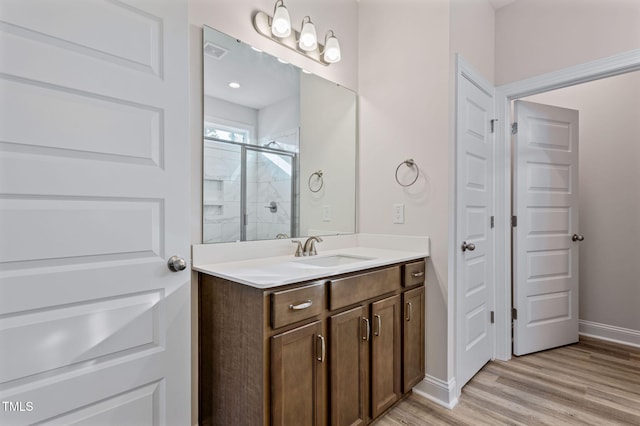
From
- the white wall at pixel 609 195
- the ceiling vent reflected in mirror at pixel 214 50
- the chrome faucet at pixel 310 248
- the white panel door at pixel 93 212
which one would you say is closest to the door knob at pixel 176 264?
the white panel door at pixel 93 212

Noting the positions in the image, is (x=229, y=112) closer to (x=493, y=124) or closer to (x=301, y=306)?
(x=301, y=306)

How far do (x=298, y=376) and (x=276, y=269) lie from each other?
0.46 m

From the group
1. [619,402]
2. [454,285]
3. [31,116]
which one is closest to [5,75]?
[31,116]

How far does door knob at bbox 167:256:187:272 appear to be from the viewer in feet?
4.60

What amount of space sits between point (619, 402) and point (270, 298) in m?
2.28

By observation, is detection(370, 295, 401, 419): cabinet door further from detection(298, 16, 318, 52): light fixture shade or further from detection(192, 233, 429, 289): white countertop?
detection(298, 16, 318, 52): light fixture shade

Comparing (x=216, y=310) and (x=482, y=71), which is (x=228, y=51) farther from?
(x=482, y=71)

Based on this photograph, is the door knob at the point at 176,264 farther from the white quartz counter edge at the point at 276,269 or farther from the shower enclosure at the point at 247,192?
the shower enclosure at the point at 247,192

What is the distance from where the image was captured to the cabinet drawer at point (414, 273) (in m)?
A: 1.90

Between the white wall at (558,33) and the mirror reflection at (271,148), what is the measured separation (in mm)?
1307

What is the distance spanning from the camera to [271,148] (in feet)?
6.42

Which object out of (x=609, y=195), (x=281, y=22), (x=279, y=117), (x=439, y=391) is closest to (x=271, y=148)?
(x=279, y=117)

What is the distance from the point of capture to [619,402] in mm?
1983

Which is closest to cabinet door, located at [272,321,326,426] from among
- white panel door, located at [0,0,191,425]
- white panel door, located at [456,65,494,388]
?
white panel door, located at [0,0,191,425]
